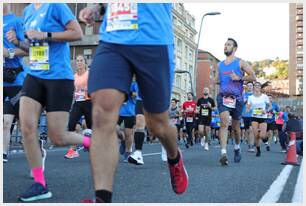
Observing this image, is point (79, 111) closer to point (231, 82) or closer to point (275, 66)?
point (231, 82)

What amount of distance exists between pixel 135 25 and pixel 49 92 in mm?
1385

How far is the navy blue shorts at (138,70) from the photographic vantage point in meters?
2.96

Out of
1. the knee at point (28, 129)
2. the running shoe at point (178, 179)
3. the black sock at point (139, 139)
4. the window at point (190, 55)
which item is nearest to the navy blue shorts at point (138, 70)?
the running shoe at point (178, 179)

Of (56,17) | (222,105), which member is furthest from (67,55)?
(222,105)

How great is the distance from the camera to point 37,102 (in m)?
4.15

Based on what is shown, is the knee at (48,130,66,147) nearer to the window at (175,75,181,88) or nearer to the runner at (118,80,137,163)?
the runner at (118,80,137,163)

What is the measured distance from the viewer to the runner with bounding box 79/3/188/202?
293 centimetres

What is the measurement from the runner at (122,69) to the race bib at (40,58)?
3.39 feet

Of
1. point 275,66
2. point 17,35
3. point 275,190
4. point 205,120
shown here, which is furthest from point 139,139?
point 275,66

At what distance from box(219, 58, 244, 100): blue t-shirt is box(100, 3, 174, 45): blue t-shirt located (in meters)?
4.84

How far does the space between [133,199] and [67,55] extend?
146 cm

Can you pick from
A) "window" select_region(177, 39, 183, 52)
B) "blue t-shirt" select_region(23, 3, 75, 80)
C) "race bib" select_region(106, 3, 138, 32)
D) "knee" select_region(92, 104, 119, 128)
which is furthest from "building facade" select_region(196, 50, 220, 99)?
"knee" select_region(92, 104, 119, 128)

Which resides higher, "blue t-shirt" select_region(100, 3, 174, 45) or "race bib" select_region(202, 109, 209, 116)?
"blue t-shirt" select_region(100, 3, 174, 45)

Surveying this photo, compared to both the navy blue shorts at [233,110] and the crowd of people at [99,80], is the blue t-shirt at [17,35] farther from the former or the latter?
the navy blue shorts at [233,110]
